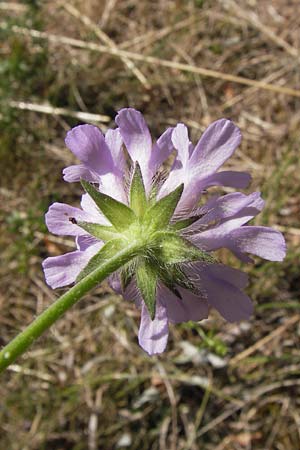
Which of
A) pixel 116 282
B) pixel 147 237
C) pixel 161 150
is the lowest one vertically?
pixel 116 282

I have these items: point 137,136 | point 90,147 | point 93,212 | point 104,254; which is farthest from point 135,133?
point 104,254

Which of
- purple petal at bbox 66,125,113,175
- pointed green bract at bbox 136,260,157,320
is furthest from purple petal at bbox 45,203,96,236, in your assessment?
pointed green bract at bbox 136,260,157,320

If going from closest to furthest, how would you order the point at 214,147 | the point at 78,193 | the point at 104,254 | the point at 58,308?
the point at 58,308
the point at 104,254
the point at 214,147
the point at 78,193

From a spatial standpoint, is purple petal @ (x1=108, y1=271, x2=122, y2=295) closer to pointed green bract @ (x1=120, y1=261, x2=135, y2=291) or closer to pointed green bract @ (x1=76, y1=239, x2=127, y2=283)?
pointed green bract @ (x1=120, y1=261, x2=135, y2=291)

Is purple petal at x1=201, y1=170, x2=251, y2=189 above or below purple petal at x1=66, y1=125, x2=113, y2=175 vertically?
below

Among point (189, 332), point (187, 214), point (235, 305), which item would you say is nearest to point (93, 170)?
point (187, 214)

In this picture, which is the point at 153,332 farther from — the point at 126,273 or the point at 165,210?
the point at 165,210

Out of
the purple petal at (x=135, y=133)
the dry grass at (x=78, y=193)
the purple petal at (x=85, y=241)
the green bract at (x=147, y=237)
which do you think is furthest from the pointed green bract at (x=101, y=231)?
the dry grass at (x=78, y=193)

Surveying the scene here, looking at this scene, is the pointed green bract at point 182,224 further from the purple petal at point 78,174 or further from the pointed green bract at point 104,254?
the purple petal at point 78,174
